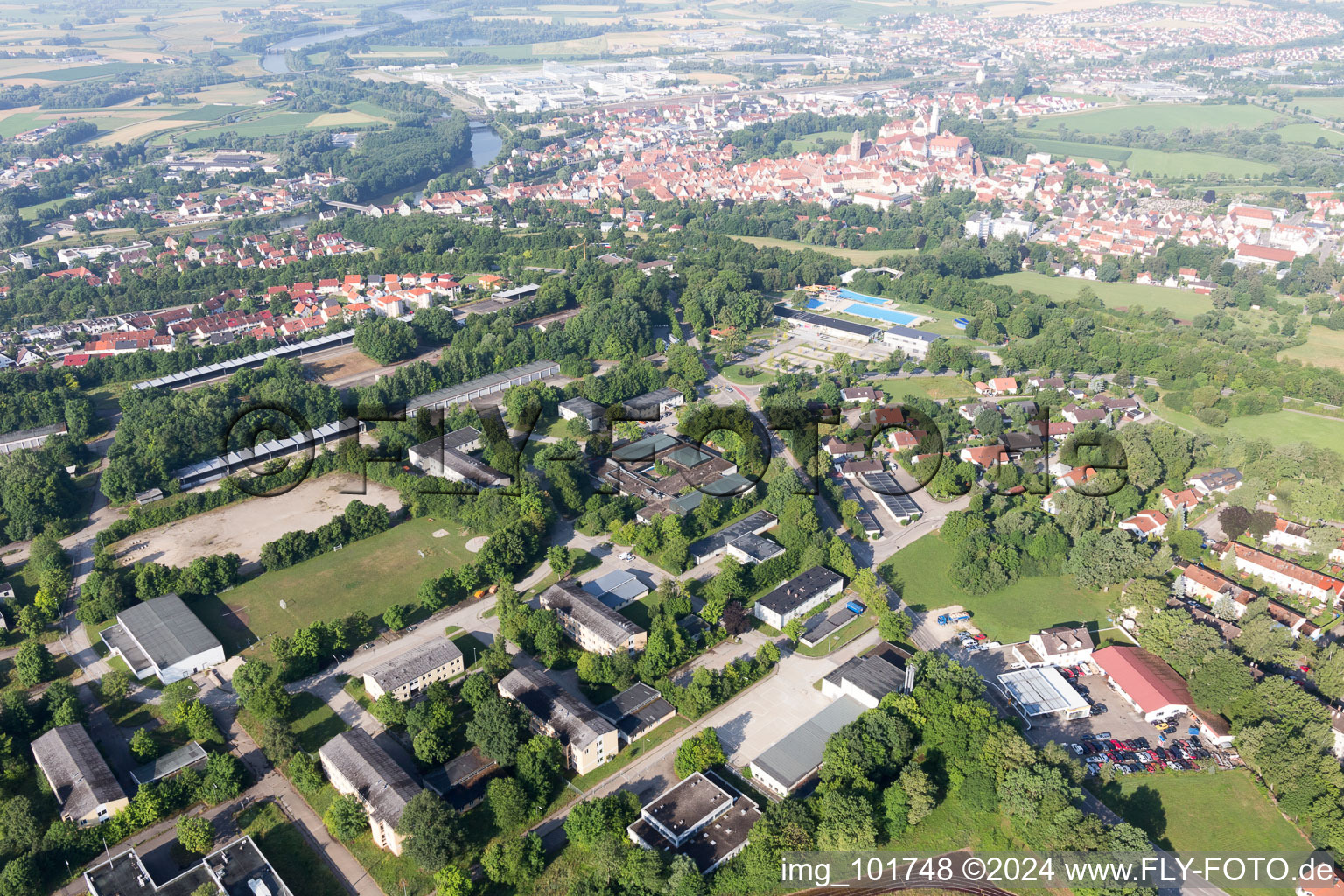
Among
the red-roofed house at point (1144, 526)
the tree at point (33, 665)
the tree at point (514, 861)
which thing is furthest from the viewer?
the red-roofed house at point (1144, 526)

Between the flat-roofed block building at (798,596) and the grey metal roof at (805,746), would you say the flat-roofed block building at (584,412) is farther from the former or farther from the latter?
the grey metal roof at (805,746)

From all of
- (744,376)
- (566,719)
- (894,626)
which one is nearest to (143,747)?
(566,719)

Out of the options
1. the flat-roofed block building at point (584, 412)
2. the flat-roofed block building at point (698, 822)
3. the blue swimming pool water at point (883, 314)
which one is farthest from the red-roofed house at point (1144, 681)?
the blue swimming pool water at point (883, 314)

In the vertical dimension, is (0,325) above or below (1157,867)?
below

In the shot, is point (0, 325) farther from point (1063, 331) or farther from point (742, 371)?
point (1063, 331)

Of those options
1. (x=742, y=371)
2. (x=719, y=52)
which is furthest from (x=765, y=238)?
(x=719, y=52)

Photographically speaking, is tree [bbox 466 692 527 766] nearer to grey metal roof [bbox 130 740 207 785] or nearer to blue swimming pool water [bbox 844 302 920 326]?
grey metal roof [bbox 130 740 207 785]

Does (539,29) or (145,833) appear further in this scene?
(539,29)
